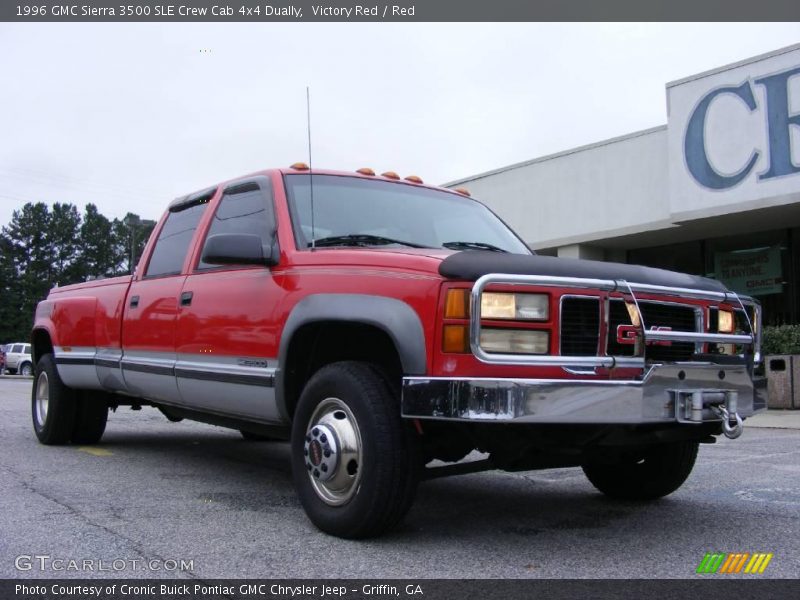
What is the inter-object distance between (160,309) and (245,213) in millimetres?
964

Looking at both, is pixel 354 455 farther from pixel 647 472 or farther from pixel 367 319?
pixel 647 472

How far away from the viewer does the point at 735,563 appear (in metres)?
3.53

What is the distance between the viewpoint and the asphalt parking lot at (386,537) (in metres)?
3.42

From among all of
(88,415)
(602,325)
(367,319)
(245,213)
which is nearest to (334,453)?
(367,319)

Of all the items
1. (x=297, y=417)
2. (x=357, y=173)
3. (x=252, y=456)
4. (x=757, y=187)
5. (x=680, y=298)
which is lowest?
(x=252, y=456)

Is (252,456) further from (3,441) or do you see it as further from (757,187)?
(757,187)

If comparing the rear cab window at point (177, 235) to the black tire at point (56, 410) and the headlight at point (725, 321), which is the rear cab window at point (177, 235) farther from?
the headlight at point (725, 321)

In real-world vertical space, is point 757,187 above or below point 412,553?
above

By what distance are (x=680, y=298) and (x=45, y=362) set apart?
5623 millimetres

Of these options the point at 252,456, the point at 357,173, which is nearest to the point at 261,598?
the point at 357,173

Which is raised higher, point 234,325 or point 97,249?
point 97,249

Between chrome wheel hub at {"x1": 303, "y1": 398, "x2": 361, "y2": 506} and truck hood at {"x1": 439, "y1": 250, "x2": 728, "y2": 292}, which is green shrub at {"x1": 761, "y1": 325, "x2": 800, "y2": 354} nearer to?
truck hood at {"x1": 439, "y1": 250, "x2": 728, "y2": 292}

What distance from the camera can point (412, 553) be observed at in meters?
3.60

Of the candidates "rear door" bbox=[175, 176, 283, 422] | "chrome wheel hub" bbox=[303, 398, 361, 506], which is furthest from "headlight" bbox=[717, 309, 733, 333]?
"rear door" bbox=[175, 176, 283, 422]
